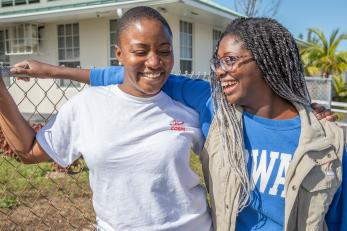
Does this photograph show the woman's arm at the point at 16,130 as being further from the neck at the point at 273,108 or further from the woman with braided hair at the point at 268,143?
the neck at the point at 273,108

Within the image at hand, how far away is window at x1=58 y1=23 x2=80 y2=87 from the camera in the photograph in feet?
42.8

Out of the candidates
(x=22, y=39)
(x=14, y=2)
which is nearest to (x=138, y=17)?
(x=22, y=39)

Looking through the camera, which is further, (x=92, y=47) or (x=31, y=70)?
(x=92, y=47)

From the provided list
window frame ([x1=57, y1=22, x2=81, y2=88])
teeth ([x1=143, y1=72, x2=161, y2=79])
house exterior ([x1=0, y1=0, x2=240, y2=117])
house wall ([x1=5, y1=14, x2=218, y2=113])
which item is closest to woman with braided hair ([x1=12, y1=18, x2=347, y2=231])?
teeth ([x1=143, y1=72, x2=161, y2=79])

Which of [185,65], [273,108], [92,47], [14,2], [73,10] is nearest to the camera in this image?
[273,108]

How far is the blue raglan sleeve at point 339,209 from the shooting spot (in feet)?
5.30

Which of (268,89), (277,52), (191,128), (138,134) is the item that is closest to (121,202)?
(138,134)

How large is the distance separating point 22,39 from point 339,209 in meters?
13.2

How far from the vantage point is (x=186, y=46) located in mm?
12805

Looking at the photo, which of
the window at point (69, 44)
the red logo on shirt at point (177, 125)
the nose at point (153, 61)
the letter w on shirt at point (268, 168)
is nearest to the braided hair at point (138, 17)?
the nose at point (153, 61)

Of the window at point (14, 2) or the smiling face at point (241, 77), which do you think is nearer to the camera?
the smiling face at point (241, 77)

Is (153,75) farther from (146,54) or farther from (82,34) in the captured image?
(82,34)

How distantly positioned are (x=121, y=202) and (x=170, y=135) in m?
0.33

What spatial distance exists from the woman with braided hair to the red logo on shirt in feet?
0.42
